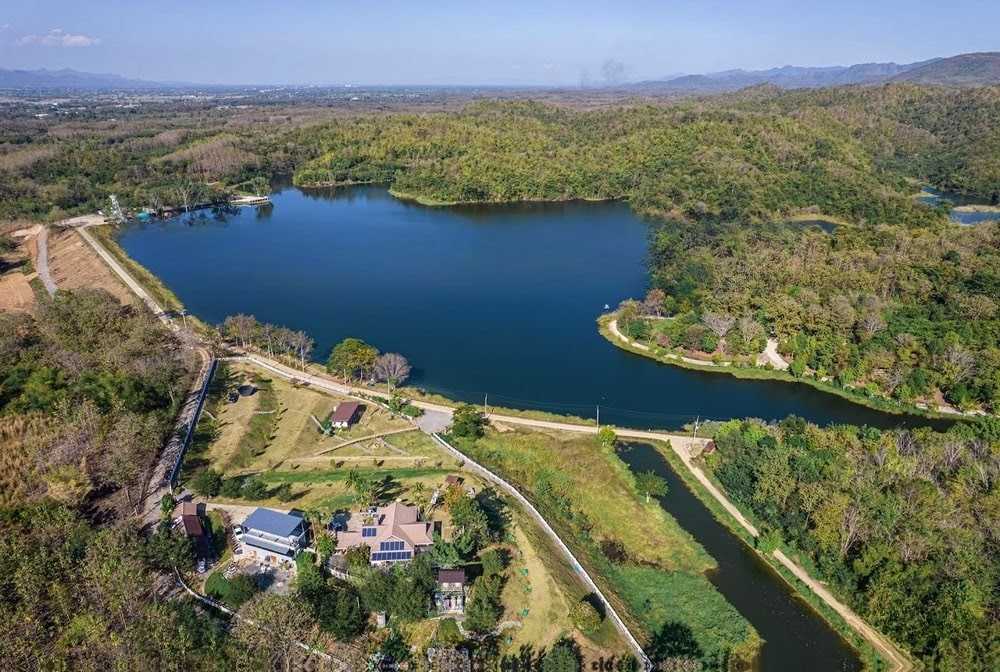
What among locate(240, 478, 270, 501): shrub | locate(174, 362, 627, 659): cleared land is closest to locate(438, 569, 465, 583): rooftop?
locate(174, 362, 627, 659): cleared land

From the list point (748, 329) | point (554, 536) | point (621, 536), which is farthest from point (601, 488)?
point (748, 329)

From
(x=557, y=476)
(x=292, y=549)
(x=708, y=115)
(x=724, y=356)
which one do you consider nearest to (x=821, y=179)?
(x=708, y=115)

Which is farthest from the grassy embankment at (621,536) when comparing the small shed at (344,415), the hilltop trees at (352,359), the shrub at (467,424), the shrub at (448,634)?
the hilltop trees at (352,359)

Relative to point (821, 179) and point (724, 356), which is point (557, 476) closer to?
point (724, 356)

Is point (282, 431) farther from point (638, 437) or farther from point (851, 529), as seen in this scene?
point (851, 529)

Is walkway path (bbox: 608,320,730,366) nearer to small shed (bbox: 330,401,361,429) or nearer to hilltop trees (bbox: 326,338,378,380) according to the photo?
hilltop trees (bbox: 326,338,378,380)

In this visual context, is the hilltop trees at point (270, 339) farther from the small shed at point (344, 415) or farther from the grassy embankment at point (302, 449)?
the small shed at point (344, 415)
